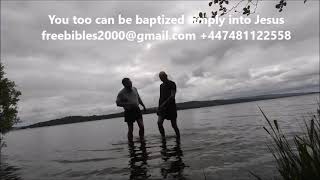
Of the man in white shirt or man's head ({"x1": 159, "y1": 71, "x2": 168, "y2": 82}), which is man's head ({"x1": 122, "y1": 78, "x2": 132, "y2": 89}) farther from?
man's head ({"x1": 159, "y1": 71, "x2": 168, "y2": 82})

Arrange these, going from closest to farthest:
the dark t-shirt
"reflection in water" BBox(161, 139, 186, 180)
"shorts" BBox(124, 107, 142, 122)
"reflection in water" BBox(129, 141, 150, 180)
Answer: "reflection in water" BBox(161, 139, 186, 180)
"reflection in water" BBox(129, 141, 150, 180)
the dark t-shirt
"shorts" BBox(124, 107, 142, 122)

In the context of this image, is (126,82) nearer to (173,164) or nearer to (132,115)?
(132,115)

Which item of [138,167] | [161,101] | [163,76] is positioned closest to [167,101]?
[161,101]

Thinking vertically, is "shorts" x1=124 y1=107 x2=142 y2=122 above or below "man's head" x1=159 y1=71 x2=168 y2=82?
below

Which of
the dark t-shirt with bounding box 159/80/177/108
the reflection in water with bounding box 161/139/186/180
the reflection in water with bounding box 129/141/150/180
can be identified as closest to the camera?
the reflection in water with bounding box 161/139/186/180

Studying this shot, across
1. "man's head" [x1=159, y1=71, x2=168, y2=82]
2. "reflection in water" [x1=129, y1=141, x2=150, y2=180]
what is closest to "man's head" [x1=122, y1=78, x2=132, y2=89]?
"man's head" [x1=159, y1=71, x2=168, y2=82]

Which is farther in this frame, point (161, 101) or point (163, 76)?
point (161, 101)

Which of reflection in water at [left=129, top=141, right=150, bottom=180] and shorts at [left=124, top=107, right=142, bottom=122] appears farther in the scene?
shorts at [left=124, top=107, right=142, bottom=122]

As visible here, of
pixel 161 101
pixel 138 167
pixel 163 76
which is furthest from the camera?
pixel 161 101

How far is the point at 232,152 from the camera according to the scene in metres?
9.66

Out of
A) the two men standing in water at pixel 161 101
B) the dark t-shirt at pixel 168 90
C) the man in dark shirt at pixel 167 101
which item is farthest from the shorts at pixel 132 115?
the dark t-shirt at pixel 168 90

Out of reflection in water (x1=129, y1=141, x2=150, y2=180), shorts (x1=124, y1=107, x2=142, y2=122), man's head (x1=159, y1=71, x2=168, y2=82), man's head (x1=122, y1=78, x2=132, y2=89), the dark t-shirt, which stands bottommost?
reflection in water (x1=129, y1=141, x2=150, y2=180)

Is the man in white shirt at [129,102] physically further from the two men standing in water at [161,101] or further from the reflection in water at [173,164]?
the reflection in water at [173,164]

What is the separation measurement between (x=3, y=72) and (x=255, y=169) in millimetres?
17096
